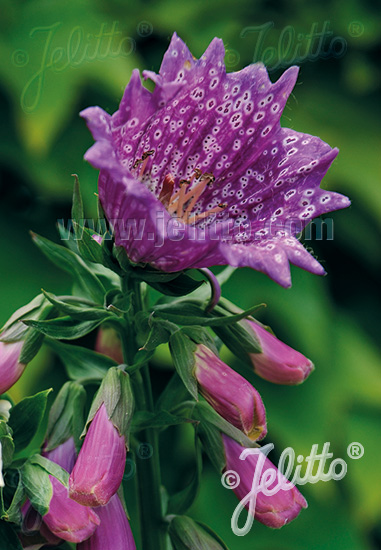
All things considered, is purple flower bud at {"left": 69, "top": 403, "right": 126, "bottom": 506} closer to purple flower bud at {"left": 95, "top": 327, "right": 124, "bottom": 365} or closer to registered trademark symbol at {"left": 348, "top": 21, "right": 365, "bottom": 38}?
purple flower bud at {"left": 95, "top": 327, "right": 124, "bottom": 365}

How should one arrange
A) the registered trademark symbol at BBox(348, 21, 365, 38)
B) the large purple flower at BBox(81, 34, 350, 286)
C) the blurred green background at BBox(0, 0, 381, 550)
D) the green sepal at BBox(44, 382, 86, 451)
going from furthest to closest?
the registered trademark symbol at BBox(348, 21, 365, 38)
the blurred green background at BBox(0, 0, 381, 550)
the green sepal at BBox(44, 382, 86, 451)
the large purple flower at BBox(81, 34, 350, 286)

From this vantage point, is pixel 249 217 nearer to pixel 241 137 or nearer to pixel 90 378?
pixel 241 137

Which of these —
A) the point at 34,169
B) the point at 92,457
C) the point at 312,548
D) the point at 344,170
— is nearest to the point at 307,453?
the point at 312,548

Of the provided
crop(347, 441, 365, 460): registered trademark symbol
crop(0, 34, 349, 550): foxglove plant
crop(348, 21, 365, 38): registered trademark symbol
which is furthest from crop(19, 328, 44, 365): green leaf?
crop(348, 21, 365, 38): registered trademark symbol

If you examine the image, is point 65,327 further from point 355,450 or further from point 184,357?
point 355,450

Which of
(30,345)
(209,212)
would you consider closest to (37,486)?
(30,345)

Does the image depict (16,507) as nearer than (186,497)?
Yes

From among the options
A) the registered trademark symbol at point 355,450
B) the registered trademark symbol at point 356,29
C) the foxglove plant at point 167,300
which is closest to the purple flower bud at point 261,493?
the foxglove plant at point 167,300
